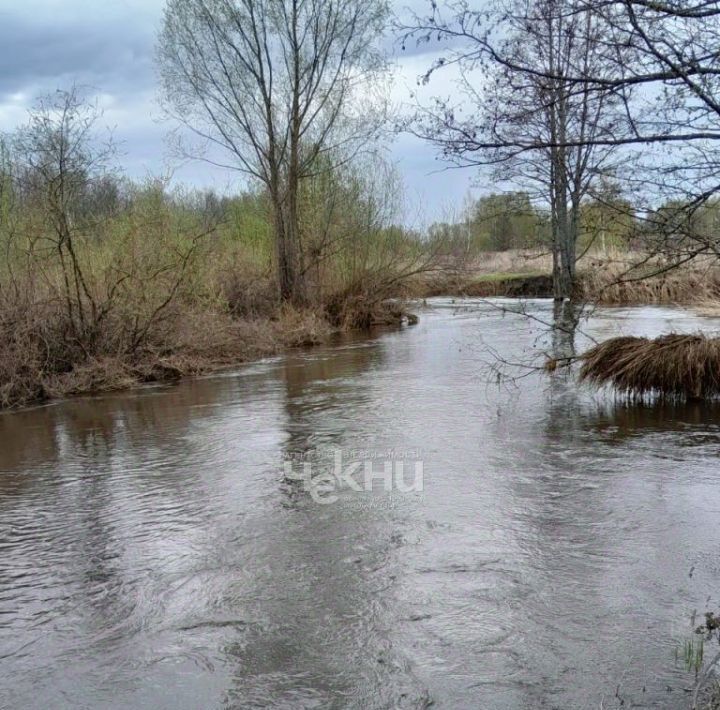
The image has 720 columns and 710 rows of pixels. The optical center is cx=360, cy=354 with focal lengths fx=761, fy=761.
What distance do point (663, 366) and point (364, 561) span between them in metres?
6.19

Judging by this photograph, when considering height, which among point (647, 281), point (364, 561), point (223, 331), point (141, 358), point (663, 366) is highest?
point (647, 281)

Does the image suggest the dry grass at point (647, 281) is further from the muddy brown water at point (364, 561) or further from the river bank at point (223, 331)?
the muddy brown water at point (364, 561)

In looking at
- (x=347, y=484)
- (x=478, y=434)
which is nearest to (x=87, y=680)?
(x=347, y=484)

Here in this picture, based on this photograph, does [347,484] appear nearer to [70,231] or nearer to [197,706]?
[197,706]

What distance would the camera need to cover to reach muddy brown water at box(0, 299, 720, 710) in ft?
12.5

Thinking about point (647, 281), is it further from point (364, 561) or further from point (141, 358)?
point (364, 561)

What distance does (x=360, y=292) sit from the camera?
23891 mm

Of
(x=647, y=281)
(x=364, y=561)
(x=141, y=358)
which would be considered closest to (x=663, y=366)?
(x=364, y=561)

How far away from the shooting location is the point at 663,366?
9.81m

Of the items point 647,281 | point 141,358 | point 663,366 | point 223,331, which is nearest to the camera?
point 663,366

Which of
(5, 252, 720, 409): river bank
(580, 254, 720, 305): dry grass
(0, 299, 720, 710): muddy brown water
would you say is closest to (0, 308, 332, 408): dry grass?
(5, 252, 720, 409): river bank

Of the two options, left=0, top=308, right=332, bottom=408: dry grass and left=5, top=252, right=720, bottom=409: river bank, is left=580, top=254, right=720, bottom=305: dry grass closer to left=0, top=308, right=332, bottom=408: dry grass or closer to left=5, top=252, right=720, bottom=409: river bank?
left=5, top=252, right=720, bottom=409: river bank

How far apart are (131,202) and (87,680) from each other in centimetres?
1442

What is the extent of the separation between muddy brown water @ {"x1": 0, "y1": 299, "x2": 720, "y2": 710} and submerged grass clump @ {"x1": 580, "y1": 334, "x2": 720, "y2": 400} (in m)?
0.39
